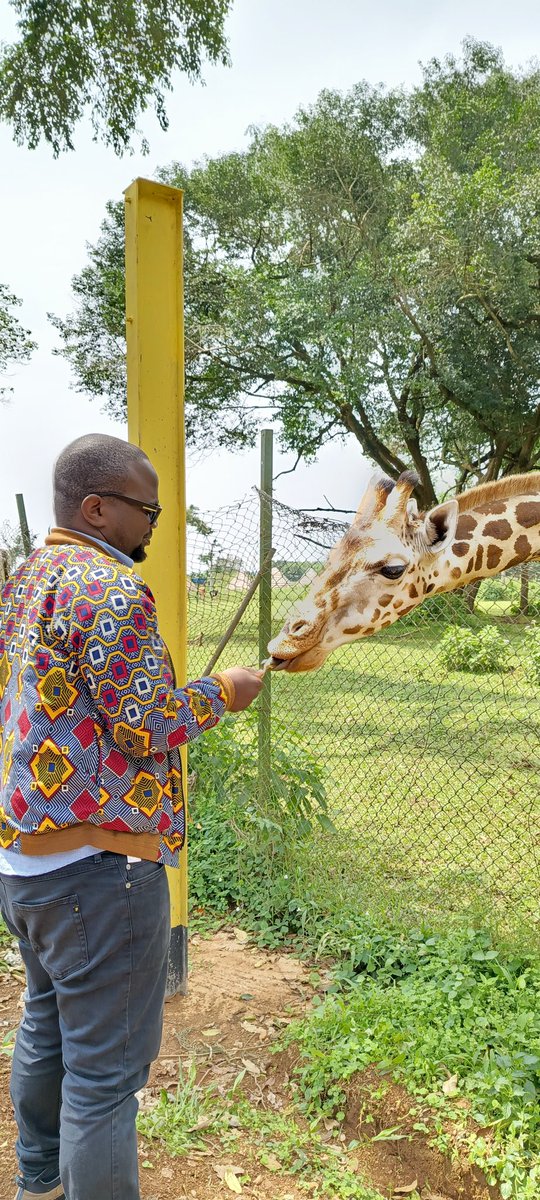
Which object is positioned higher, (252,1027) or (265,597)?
(265,597)

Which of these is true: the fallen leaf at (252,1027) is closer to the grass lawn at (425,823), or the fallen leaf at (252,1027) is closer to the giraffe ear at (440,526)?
the grass lawn at (425,823)

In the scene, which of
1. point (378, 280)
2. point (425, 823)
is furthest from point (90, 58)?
point (425, 823)

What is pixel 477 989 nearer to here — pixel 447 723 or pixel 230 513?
pixel 230 513

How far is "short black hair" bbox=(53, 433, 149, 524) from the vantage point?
1.78 metres

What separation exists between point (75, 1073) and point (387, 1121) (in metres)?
1.36

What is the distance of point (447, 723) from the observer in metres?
7.16

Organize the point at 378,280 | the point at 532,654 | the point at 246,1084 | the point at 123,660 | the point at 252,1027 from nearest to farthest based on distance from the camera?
the point at 123,660 → the point at 246,1084 → the point at 252,1027 → the point at 532,654 → the point at 378,280

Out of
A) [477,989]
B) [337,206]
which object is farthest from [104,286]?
[477,989]

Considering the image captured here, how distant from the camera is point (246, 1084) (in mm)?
2889

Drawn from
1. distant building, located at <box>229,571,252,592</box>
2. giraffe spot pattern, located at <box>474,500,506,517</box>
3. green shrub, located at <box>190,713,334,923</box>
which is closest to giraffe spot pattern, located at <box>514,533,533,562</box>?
giraffe spot pattern, located at <box>474,500,506,517</box>

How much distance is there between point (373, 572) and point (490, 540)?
0.52 metres

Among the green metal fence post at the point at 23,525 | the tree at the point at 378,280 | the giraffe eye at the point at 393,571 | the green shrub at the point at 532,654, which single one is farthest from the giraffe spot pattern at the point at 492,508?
the tree at the point at 378,280

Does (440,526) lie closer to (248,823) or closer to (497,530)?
(497,530)

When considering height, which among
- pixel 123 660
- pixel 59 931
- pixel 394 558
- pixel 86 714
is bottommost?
pixel 59 931
